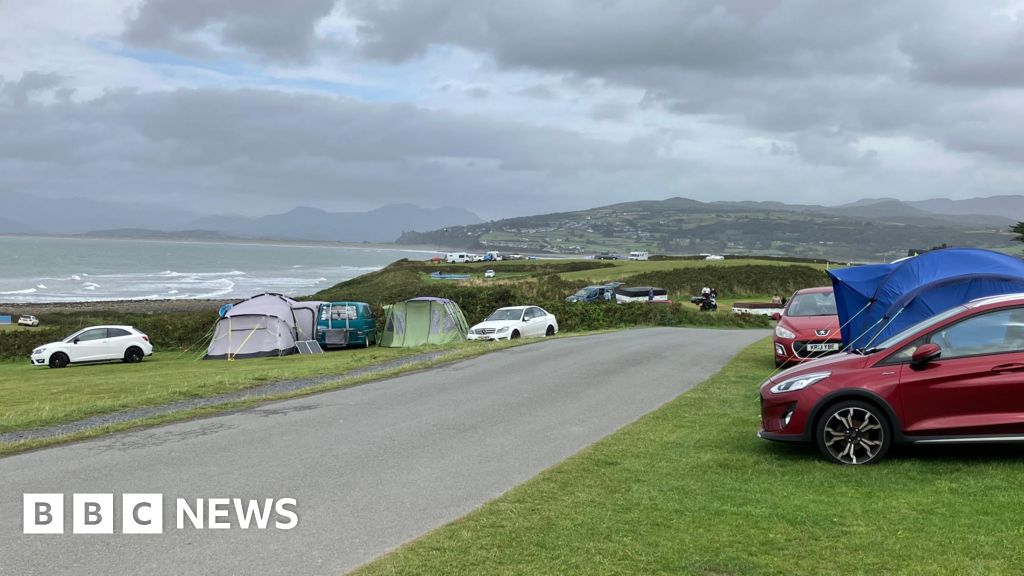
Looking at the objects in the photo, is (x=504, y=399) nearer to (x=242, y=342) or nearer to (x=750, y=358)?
(x=750, y=358)

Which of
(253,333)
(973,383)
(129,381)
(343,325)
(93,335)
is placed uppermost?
(973,383)

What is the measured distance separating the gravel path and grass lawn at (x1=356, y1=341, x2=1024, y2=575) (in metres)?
7.67

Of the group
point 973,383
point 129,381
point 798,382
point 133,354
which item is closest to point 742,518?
point 798,382

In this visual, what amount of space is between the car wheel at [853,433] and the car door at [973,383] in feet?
0.85

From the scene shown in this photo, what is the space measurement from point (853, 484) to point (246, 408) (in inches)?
A: 381

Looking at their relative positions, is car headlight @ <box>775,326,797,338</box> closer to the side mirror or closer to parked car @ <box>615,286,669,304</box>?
the side mirror

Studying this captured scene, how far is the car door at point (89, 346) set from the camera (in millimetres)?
30031

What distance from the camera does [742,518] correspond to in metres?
6.41

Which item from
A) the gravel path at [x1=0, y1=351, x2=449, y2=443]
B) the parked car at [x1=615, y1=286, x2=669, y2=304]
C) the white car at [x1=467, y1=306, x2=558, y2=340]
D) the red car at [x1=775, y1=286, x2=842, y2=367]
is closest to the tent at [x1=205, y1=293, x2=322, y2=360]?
the white car at [x1=467, y1=306, x2=558, y2=340]

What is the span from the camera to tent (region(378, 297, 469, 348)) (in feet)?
107

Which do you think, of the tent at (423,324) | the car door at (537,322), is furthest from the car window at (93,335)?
the car door at (537,322)

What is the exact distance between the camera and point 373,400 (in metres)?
14.1

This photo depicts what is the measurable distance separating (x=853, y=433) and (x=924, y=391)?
30.2 inches

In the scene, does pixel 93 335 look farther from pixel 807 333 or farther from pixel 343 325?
pixel 807 333
